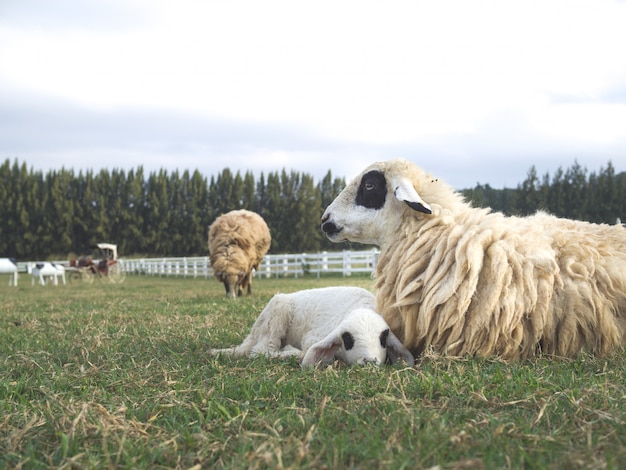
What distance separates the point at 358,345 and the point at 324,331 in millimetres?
847

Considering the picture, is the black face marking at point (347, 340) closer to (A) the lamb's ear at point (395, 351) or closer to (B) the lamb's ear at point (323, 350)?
(B) the lamb's ear at point (323, 350)

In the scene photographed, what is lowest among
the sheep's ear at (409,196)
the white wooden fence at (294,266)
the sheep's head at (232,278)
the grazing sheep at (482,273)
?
the white wooden fence at (294,266)

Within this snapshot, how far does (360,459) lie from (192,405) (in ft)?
3.79

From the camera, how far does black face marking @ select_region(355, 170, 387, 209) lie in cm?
488

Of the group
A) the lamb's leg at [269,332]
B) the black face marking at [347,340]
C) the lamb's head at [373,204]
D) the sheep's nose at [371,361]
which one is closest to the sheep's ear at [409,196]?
the lamb's head at [373,204]

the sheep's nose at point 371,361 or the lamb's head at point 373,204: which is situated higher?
the lamb's head at point 373,204

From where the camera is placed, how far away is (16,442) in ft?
8.45

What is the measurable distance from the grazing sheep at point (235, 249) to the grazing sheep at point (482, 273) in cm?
903

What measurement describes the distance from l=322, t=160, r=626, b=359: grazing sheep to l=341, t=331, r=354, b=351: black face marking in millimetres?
517

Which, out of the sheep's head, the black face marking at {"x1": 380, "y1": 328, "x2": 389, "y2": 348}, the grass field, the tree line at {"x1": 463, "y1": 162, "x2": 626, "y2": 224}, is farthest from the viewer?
the tree line at {"x1": 463, "y1": 162, "x2": 626, "y2": 224}

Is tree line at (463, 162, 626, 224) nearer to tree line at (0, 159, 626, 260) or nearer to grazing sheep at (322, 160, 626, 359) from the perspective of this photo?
tree line at (0, 159, 626, 260)

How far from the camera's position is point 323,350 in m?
4.07

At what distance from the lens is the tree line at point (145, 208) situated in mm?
52000

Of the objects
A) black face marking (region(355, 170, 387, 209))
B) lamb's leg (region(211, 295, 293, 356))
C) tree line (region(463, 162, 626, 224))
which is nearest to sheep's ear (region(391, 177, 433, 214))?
black face marking (region(355, 170, 387, 209))
